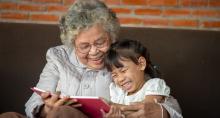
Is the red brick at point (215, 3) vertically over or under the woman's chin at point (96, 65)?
over

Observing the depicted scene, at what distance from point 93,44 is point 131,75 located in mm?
278

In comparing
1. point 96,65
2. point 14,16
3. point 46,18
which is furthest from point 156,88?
point 14,16

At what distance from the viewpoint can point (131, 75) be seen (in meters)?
2.19

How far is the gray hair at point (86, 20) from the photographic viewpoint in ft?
7.80

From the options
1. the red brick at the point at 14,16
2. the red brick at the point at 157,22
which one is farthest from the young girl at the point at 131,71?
the red brick at the point at 14,16

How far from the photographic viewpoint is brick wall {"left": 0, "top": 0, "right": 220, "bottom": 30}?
3.17 metres

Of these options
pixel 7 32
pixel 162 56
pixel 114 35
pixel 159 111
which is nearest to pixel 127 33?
pixel 162 56

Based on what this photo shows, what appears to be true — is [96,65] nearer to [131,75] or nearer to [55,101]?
[131,75]

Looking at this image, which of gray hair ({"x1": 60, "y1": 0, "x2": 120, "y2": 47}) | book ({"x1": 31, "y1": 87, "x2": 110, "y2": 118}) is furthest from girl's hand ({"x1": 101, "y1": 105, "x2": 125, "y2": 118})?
gray hair ({"x1": 60, "y1": 0, "x2": 120, "y2": 47})

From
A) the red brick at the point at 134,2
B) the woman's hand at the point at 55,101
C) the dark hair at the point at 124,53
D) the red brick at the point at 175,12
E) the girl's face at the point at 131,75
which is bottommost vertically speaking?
the woman's hand at the point at 55,101

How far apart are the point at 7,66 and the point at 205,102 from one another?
4.10 ft

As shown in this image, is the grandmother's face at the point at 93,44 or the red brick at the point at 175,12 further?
the red brick at the point at 175,12

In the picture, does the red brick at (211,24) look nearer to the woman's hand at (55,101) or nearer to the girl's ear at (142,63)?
the girl's ear at (142,63)

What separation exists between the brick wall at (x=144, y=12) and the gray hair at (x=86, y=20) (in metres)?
0.81
